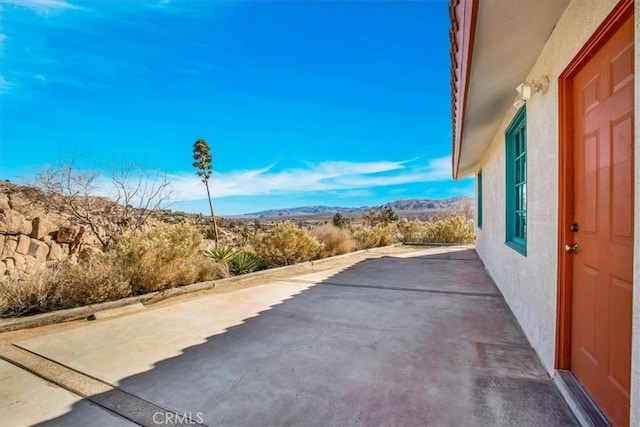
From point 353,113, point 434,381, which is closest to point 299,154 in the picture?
point 353,113

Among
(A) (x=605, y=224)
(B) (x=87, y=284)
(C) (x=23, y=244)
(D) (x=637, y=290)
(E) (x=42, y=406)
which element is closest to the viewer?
(D) (x=637, y=290)

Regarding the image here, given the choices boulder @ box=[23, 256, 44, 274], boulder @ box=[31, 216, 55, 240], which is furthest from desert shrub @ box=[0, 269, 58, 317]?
boulder @ box=[31, 216, 55, 240]

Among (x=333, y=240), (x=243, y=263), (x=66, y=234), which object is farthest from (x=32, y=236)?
(x=333, y=240)

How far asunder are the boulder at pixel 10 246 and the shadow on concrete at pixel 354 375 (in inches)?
206

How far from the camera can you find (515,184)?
4773mm

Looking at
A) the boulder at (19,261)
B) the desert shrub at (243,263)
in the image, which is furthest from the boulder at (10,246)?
the desert shrub at (243,263)

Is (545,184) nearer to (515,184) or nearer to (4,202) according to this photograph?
(515,184)

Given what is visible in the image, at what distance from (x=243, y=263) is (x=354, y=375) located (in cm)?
582

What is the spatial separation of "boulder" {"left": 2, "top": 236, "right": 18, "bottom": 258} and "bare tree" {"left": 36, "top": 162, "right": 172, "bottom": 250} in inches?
44.0

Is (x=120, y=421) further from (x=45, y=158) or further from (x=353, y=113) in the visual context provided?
(x=353, y=113)

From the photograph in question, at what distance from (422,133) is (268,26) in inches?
593

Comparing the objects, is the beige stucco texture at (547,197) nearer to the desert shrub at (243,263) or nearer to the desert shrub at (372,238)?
the desert shrub at (243,263)

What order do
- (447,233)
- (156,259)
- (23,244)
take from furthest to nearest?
(447,233) → (23,244) → (156,259)

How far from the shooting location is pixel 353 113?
1791cm
